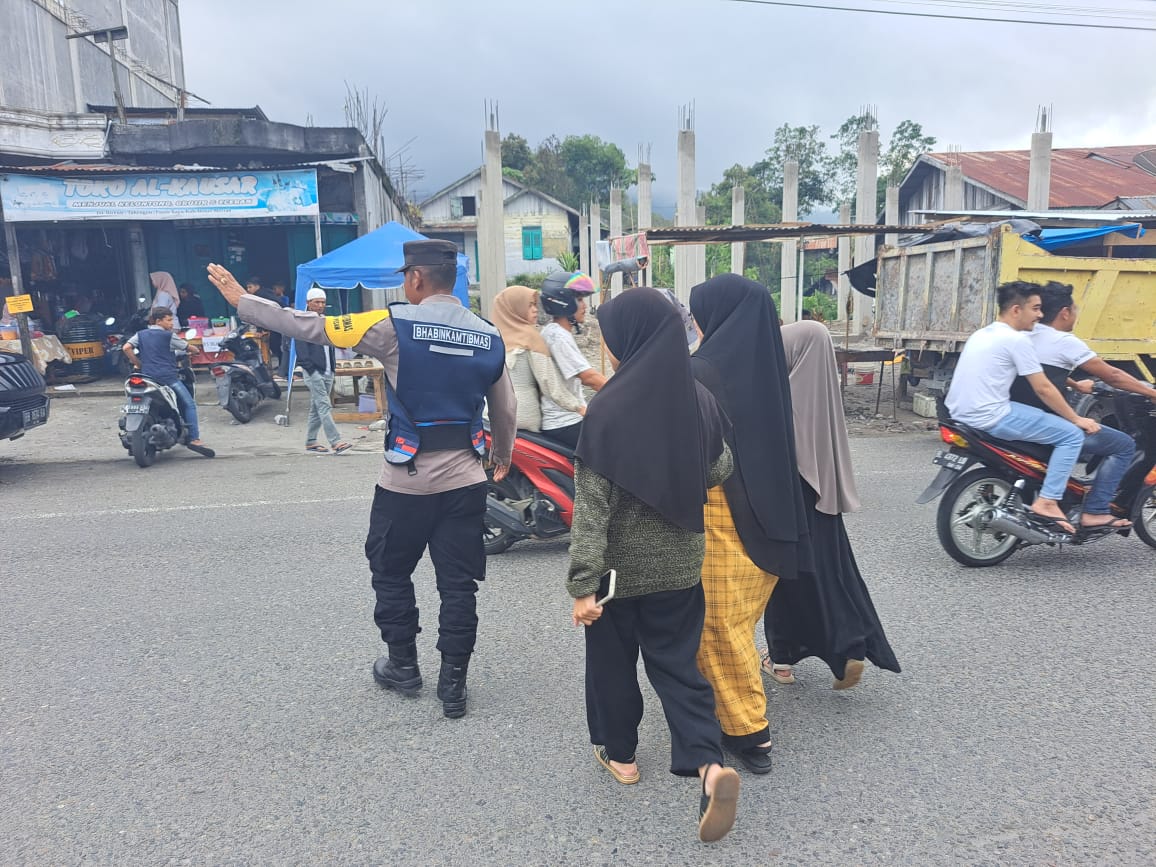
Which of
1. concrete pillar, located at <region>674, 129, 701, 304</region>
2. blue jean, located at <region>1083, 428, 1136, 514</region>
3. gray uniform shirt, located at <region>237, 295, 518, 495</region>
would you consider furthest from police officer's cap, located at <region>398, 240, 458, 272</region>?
concrete pillar, located at <region>674, 129, 701, 304</region>

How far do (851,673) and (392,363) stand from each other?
2122 mm

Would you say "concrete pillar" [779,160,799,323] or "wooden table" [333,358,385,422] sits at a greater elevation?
"concrete pillar" [779,160,799,323]

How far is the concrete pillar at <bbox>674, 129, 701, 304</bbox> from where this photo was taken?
20.0 m

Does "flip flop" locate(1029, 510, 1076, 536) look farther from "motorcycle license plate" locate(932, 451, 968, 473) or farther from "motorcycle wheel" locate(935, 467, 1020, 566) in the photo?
"motorcycle license plate" locate(932, 451, 968, 473)

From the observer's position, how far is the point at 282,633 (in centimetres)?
396

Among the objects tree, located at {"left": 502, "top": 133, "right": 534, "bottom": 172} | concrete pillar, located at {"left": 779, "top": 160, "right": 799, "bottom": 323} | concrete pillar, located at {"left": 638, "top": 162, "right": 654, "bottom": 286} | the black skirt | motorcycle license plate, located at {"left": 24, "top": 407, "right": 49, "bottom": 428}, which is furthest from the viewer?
tree, located at {"left": 502, "top": 133, "right": 534, "bottom": 172}

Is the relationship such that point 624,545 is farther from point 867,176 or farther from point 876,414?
point 867,176

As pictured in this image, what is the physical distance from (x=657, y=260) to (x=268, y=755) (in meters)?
34.1

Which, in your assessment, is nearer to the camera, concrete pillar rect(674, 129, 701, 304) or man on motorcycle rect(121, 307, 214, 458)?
man on motorcycle rect(121, 307, 214, 458)

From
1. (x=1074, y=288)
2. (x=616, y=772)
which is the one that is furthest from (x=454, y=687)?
(x=1074, y=288)

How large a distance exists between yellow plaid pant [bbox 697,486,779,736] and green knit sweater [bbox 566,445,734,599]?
0.17 metres

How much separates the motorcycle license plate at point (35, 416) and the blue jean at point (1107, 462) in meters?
8.72

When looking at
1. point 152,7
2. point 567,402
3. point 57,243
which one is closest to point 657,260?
point 152,7

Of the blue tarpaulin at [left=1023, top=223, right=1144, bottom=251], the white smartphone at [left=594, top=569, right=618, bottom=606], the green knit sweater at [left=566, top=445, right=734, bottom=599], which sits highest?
the blue tarpaulin at [left=1023, top=223, right=1144, bottom=251]
